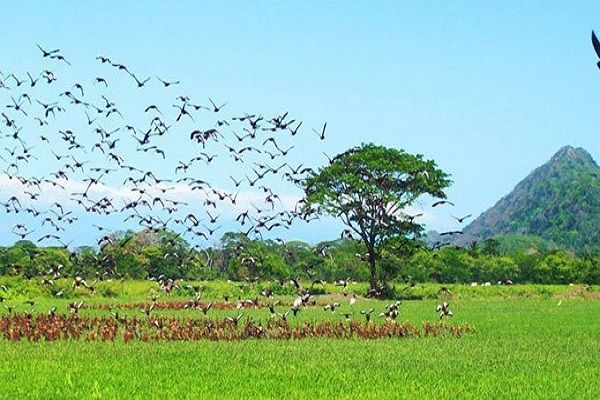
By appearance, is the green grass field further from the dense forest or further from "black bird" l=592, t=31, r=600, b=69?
the dense forest

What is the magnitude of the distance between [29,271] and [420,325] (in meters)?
32.9

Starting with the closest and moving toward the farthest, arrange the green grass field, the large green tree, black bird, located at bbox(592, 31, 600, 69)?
black bird, located at bbox(592, 31, 600, 69) → the green grass field → the large green tree

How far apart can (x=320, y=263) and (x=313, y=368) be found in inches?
1773

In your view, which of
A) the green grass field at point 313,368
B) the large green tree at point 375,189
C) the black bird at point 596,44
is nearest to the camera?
the black bird at point 596,44

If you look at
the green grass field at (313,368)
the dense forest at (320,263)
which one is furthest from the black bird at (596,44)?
the dense forest at (320,263)

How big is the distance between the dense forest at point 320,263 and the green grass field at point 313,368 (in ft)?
99.4

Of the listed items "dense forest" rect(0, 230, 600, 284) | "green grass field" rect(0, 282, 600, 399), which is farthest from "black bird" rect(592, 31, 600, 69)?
"dense forest" rect(0, 230, 600, 284)

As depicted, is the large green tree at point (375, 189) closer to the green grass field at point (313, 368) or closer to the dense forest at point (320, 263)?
the dense forest at point (320, 263)

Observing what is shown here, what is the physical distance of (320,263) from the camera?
2362 inches

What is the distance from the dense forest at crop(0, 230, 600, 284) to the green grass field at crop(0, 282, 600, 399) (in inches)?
1193

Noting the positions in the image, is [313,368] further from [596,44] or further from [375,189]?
[375,189]

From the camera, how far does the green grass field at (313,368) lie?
492 inches

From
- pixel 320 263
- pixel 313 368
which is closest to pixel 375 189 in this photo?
pixel 320 263

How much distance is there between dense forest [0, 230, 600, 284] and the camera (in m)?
55.7
